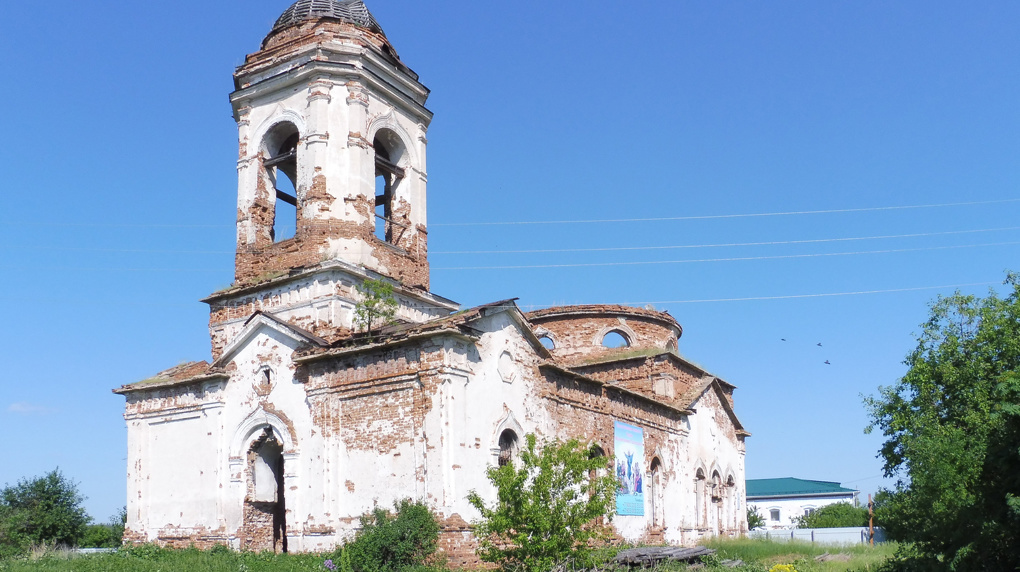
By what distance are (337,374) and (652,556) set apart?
22.0 ft

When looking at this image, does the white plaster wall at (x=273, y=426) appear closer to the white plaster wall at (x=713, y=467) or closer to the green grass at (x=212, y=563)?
the green grass at (x=212, y=563)

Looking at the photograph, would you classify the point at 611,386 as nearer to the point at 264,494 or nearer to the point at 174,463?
the point at 264,494

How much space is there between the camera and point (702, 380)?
91.0ft

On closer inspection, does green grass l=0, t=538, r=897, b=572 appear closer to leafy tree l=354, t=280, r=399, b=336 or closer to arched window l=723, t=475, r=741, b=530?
leafy tree l=354, t=280, r=399, b=336

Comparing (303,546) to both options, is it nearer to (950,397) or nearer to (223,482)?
(223,482)

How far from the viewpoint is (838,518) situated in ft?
157

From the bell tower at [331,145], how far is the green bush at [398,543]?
5.57 meters

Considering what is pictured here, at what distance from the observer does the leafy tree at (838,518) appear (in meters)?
46.8

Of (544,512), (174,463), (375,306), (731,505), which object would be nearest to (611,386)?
(375,306)

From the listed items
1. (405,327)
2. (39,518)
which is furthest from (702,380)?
(39,518)

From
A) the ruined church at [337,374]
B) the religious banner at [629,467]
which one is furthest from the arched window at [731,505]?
the religious banner at [629,467]

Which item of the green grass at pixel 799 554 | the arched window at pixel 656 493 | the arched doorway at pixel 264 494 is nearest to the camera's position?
the arched doorway at pixel 264 494

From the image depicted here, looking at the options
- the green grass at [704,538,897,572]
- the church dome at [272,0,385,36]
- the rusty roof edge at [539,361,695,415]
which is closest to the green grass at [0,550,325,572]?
the rusty roof edge at [539,361,695,415]

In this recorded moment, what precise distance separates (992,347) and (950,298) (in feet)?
6.48
